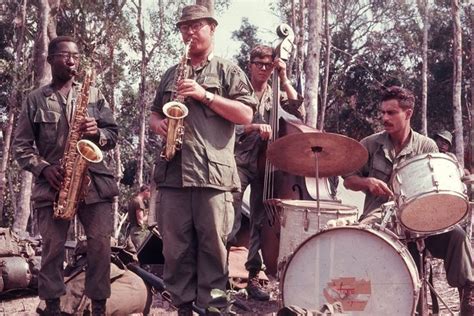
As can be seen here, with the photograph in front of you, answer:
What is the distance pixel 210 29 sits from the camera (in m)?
4.31

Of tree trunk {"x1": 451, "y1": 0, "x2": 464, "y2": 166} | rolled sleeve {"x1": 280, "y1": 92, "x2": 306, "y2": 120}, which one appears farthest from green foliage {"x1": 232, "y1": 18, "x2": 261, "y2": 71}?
rolled sleeve {"x1": 280, "y1": 92, "x2": 306, "y2": 120}

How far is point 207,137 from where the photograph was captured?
4117 mm

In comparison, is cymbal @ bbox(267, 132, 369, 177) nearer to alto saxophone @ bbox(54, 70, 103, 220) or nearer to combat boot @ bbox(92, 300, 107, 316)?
alto saxophone @ bbox(54, 70, 103, 220)

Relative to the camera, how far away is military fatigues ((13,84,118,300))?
4391mm

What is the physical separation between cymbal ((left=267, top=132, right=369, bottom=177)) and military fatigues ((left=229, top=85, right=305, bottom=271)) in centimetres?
105

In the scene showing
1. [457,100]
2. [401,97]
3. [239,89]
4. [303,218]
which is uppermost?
[457,100]

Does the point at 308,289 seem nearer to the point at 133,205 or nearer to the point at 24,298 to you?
the point at 24,298

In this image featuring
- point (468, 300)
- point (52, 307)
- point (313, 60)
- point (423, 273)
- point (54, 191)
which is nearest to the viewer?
point (52, 307)

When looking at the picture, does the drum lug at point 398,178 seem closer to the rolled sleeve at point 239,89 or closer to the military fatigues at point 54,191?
the rolled sleeve at point 239,89

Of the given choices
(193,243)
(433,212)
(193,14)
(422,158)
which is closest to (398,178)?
(422,158)

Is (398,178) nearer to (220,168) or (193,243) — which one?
(220,168)

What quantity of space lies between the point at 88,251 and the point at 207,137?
1283 mm

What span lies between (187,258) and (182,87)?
1156mm

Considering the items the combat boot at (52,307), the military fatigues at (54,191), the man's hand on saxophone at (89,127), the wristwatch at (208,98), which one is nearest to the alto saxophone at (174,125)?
the wristwatch at (208,98)
